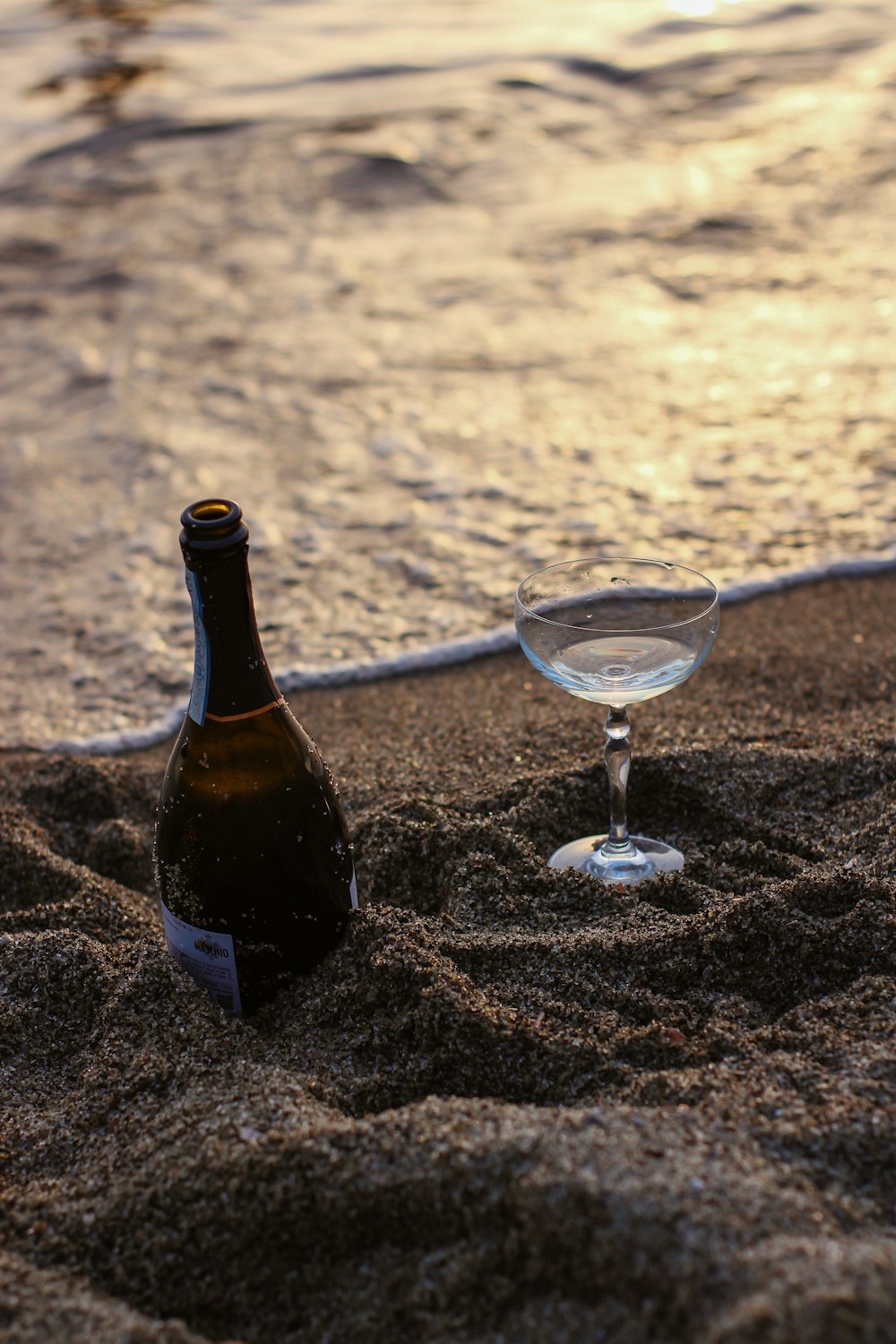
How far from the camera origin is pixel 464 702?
3.00 meters

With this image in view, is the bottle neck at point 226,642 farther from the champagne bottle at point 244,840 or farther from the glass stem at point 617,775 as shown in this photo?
the glass stem at point 617,775

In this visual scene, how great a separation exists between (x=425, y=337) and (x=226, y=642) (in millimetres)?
3892

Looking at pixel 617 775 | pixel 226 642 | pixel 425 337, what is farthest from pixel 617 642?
pixel 425 337

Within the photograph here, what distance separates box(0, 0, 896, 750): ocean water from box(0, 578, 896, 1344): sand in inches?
47.6

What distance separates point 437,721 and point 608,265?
3.76 m

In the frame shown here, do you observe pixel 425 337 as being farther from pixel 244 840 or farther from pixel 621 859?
pixel 244 840

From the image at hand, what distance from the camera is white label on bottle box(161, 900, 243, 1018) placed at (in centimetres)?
174

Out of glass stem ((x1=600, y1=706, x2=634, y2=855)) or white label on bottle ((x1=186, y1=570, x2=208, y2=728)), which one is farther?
glass stem ((x1=600, y1=706, x2=634, y2=855))

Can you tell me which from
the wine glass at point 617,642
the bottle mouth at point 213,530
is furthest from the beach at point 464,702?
the bottle mouth at point 213,530

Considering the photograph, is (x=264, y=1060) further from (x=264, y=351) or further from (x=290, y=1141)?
(x=264, y=351)

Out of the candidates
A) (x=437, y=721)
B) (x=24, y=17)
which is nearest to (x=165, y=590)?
(x=437, y=721)

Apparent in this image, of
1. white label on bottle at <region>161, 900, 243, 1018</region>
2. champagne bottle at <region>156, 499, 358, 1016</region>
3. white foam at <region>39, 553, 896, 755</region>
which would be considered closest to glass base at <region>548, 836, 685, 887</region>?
champagne bottle at <region>156, 499, 358, 1016</region>

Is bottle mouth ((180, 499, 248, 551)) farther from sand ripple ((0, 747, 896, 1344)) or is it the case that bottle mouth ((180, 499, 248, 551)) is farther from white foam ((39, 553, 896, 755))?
white foam ((39, 553, 896, 755))

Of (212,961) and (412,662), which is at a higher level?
(212,961)
